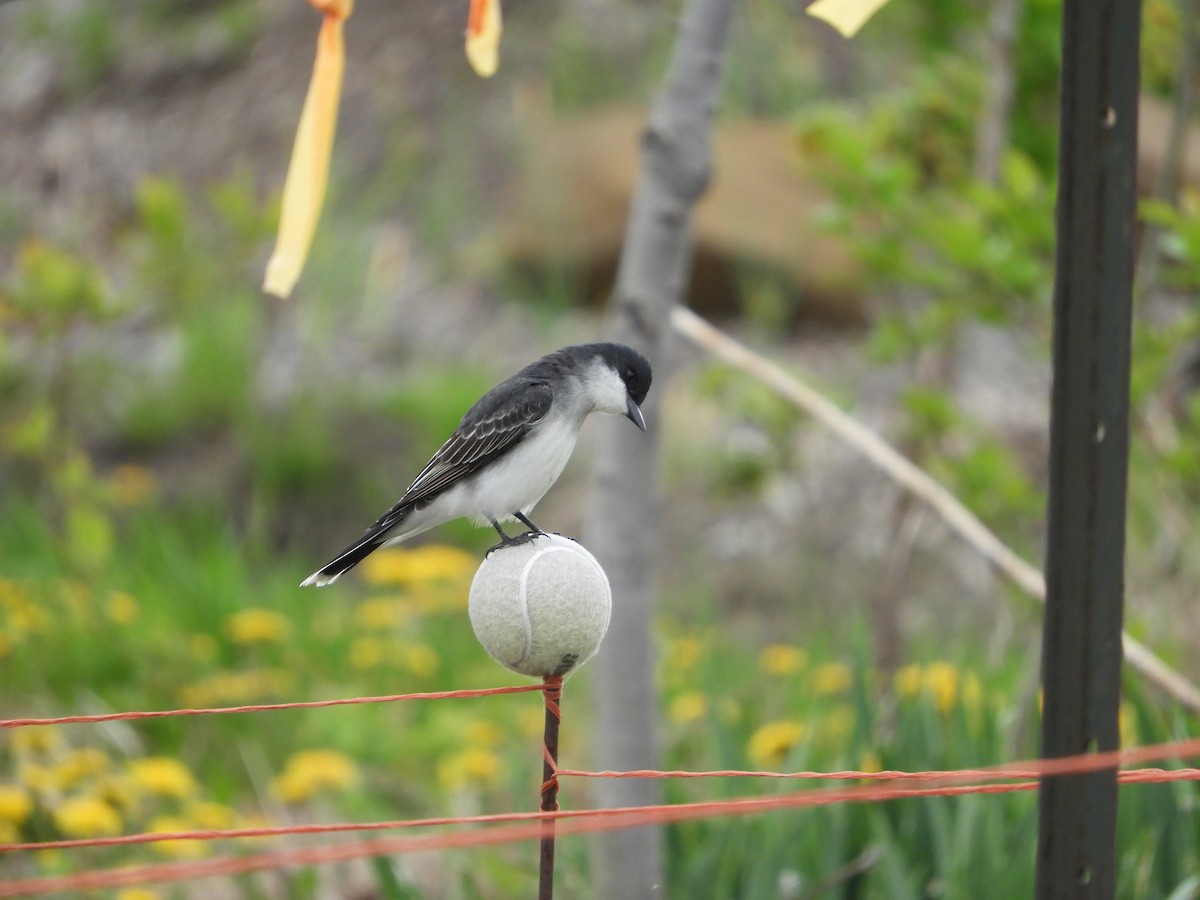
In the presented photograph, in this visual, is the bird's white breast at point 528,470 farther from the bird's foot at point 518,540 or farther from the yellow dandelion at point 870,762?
the yellow dandelion at point 870,762

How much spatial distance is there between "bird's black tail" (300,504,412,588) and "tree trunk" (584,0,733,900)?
84cm

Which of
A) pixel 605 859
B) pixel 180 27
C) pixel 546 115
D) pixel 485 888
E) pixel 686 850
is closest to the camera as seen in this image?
pixel 605 859

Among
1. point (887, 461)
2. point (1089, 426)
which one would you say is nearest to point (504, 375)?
point (887, 461)

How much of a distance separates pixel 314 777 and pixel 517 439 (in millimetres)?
2042

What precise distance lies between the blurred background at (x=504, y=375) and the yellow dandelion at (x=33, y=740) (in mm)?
19

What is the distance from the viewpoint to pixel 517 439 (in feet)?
5.92

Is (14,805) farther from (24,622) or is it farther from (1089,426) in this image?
(1089,426)

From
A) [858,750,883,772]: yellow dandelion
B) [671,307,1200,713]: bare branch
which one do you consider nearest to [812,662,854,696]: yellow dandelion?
[671,307,1200,713]: bare branch

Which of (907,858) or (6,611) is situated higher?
(6,611)

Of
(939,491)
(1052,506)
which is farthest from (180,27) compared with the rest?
(1052,506)

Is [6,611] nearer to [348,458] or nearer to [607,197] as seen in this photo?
[348,458]

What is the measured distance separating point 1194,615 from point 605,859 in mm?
2304

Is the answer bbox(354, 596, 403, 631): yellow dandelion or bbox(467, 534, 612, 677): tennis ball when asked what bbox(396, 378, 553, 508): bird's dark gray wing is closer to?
bbox(467, 534, 612, 677): tennis ball

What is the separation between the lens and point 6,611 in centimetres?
450
